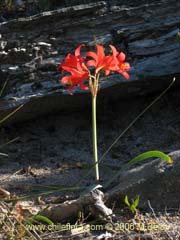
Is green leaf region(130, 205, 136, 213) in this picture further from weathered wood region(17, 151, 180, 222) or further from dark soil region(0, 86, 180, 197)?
dark soil region(0, 86, 180, 197)

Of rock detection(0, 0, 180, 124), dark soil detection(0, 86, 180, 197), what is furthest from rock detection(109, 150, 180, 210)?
rock detection(0, 0, 180, 124)

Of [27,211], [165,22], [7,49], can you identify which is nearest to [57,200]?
[27,211]

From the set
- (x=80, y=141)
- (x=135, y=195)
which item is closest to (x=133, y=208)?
(x=135, y=195)

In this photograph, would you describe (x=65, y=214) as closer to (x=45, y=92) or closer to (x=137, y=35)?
(x=45, y=92)

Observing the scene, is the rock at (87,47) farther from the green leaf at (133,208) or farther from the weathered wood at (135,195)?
the green leaf at (133,208)

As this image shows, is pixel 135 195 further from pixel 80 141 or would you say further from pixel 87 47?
pixel 87 47
